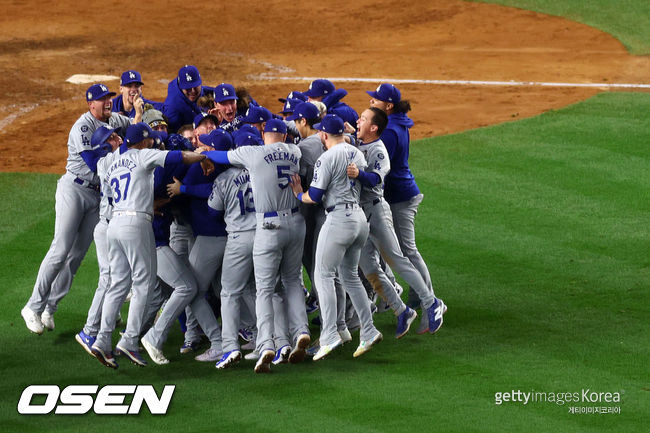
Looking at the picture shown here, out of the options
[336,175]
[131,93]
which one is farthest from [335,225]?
[131,93]

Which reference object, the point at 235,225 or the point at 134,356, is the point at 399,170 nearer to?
the point at 235,225

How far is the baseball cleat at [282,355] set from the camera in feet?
26.7

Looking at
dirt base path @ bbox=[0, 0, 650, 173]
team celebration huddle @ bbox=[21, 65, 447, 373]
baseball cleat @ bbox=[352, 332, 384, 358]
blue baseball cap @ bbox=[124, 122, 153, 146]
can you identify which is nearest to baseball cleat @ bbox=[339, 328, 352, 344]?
team celebration huddle @ bbox=[21, 65, 447, 373]

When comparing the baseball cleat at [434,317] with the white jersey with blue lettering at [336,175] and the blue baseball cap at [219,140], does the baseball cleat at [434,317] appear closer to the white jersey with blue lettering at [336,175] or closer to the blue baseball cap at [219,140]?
the white jersey with blue lettering at [336,175]

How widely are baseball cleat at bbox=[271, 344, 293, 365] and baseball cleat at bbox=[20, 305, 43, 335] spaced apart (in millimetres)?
2190

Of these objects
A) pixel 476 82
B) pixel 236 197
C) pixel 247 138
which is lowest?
pixel 476 82

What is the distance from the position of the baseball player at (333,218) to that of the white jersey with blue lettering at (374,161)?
284 mm

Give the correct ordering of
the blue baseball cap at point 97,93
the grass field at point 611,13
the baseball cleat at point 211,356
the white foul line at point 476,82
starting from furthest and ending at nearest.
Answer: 1. the grass field at point 611,13
2. the white foul line at point 476,82
3. the blue baseball cap at point 97,93
4. the baseball cleat at point 211,356

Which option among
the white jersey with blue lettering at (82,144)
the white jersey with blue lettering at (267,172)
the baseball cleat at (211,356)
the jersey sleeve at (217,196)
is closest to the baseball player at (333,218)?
the white jersey with blue lettering at (267,172)

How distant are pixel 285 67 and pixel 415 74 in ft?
8.08

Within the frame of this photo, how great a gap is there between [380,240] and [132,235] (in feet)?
6.85

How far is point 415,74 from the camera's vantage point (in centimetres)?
1881

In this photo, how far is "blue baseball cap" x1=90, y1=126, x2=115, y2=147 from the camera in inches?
338

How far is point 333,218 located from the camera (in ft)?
26.7
